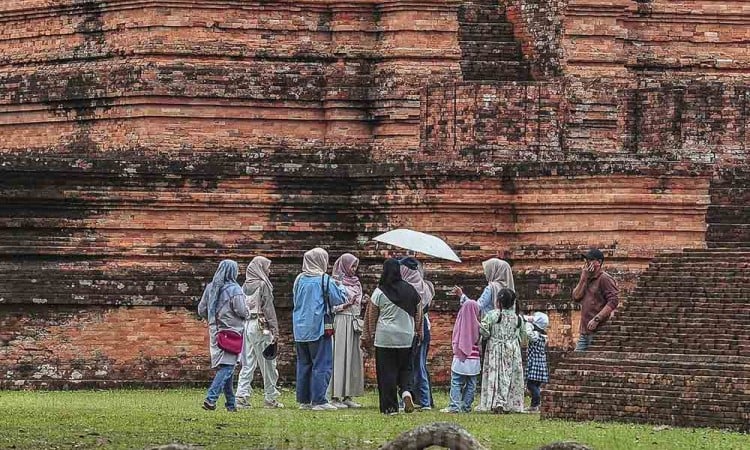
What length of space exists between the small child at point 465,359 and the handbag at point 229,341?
8.02 feet

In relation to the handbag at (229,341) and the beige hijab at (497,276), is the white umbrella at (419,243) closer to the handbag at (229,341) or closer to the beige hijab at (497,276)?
the beige hijab at (497,276)

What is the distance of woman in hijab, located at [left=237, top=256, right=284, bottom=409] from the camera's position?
87.9ft

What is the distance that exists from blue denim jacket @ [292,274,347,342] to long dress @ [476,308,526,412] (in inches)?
67.0

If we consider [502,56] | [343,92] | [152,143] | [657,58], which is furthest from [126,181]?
[657,58]

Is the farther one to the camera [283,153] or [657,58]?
[657,58]

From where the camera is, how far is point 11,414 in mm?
23875

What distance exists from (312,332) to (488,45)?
9.33 meters

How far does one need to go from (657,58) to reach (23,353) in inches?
452

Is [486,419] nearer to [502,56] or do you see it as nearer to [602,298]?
[602,298]

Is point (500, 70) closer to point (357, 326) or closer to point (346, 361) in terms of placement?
point (357, 326)

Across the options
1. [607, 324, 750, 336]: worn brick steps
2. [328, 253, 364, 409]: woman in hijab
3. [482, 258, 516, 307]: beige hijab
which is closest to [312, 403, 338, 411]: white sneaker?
[328, 253, 364, 409]: woman in hijab

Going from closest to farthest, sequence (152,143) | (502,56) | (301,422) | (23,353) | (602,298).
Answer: (301,422) → (602,298) → (23,353) → (152,143) → (502,56)

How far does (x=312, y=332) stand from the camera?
26.4 metres

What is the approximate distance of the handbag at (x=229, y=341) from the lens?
25.3 meters
